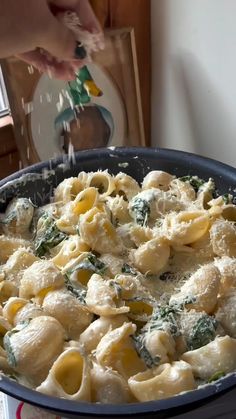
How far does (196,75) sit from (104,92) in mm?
169

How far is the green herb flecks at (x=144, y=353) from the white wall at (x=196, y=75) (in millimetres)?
494

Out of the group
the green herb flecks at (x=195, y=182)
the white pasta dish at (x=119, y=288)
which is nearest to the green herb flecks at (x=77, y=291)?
the white pasta dish at (x=119, y=288)

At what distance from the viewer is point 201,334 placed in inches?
28.4

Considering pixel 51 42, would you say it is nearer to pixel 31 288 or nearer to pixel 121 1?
pixel 31 288

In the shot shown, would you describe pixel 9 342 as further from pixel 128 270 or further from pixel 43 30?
pixel 43 30

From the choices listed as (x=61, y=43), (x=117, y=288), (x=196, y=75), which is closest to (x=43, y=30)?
(x=61, y=43)

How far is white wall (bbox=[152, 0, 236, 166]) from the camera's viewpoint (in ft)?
3.44

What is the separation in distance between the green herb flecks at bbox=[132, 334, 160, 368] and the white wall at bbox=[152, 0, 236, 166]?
1.62 ft

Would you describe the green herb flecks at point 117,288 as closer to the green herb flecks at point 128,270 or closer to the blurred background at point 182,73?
the green herb flecks at point 128,270

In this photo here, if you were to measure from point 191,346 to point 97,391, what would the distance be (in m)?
0.12

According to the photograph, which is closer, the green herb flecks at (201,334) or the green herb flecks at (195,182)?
the green herb flecks at (201,334)

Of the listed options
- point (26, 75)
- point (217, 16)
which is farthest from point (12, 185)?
point (217, 16)

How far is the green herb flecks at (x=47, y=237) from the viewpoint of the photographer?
869 millimetres

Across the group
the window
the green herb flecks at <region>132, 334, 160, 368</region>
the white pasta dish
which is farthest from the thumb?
the window
